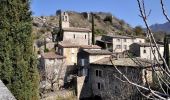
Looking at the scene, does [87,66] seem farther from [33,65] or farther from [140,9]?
[140,9]

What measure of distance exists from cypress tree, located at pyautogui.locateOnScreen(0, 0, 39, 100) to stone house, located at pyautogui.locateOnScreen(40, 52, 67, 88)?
27.2m

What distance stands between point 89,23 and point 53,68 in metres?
33.0

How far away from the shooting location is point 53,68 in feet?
149

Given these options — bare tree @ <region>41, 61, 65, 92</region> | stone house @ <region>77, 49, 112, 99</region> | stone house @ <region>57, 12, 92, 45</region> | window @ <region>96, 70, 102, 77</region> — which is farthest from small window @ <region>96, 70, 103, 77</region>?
stone house @ <region>57, 12, 92, 45</region>

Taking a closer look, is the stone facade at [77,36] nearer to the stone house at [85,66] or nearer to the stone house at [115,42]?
the stone house at [115,42]

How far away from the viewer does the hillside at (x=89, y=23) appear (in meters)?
64.6

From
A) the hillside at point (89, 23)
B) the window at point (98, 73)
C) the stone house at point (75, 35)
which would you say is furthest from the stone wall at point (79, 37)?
the window at point (98, 73)

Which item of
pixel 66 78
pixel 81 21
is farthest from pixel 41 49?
pixel 81 21

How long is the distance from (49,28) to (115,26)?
23.4m

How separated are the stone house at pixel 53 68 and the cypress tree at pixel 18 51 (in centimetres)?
2717

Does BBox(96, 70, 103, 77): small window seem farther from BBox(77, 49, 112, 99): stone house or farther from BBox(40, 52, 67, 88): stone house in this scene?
BBox(40, 52, 67, 88): stone house

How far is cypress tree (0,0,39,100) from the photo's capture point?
49.0ft

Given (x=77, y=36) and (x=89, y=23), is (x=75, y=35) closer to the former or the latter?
(x=77, y=36)

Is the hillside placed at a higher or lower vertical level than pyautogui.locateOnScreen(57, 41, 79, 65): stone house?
higher
